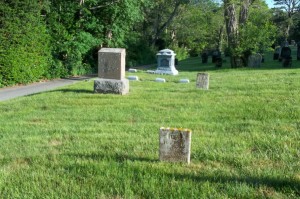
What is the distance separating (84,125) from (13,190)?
353 centimetres

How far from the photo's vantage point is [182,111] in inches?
340

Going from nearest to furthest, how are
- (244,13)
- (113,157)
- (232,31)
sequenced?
1. (113,157)
2. (232,31)
3. (244,13)

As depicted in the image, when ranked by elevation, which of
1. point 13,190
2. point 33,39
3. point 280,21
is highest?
point 280,21

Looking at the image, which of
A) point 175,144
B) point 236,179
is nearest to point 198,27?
point 175,144

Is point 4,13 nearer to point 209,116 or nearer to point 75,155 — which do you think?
point 209,116

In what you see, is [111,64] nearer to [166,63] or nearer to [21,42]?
[21,42]

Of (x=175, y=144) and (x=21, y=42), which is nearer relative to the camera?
(x=175, y=144)

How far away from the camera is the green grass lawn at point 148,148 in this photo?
4.03 metres

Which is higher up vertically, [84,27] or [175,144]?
[84,27]

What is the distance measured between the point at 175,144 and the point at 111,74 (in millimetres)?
7717

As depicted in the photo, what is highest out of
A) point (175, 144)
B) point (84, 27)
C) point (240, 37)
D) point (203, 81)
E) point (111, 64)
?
point (84, 27)

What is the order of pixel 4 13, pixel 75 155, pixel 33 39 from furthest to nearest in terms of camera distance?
1. pixel 33 39
2. pixel 4 13
3. pixel 75 155

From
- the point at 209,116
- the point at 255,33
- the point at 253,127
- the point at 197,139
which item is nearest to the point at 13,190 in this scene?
the point at 197,139

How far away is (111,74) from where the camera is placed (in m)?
12.2
